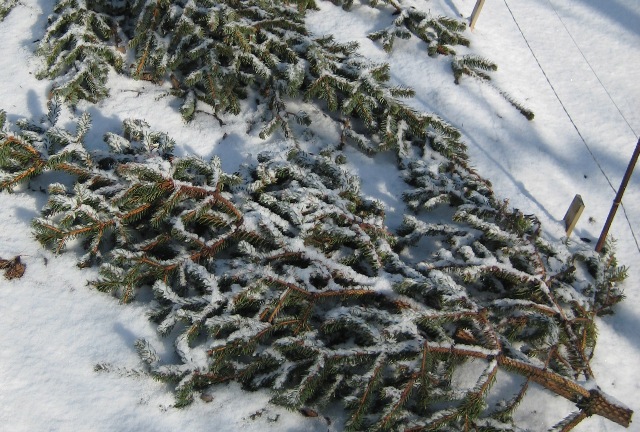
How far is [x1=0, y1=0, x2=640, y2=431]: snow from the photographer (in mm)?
3000

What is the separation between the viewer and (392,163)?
15.0 ft

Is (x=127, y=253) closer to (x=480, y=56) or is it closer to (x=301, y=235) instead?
(x=301, y=235)

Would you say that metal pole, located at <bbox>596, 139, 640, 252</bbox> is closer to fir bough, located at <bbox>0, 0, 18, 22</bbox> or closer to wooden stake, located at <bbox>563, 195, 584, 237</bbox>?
wooden stake, located at <bbox>563, 195, 584, 237</bbox>

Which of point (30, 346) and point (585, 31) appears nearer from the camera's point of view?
point (30, 346)

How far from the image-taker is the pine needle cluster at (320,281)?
296 centimetres

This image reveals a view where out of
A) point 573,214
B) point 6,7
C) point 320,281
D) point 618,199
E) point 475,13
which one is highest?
point 475,13

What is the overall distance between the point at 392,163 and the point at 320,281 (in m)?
Answer: 1.65

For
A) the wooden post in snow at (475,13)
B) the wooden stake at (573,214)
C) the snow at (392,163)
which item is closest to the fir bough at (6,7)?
the snow at (392,163)

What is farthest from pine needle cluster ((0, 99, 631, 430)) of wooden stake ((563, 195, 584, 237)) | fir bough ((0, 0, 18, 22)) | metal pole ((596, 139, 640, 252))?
fir bough ((0, 0, 18, 22))

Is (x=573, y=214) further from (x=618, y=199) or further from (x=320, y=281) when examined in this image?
(x=320, y=281)

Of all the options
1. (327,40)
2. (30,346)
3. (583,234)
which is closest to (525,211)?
(583,234)

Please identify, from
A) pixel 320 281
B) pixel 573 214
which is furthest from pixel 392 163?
pixel 320 281

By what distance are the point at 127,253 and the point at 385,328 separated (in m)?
1.70

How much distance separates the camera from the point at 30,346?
3115mm
